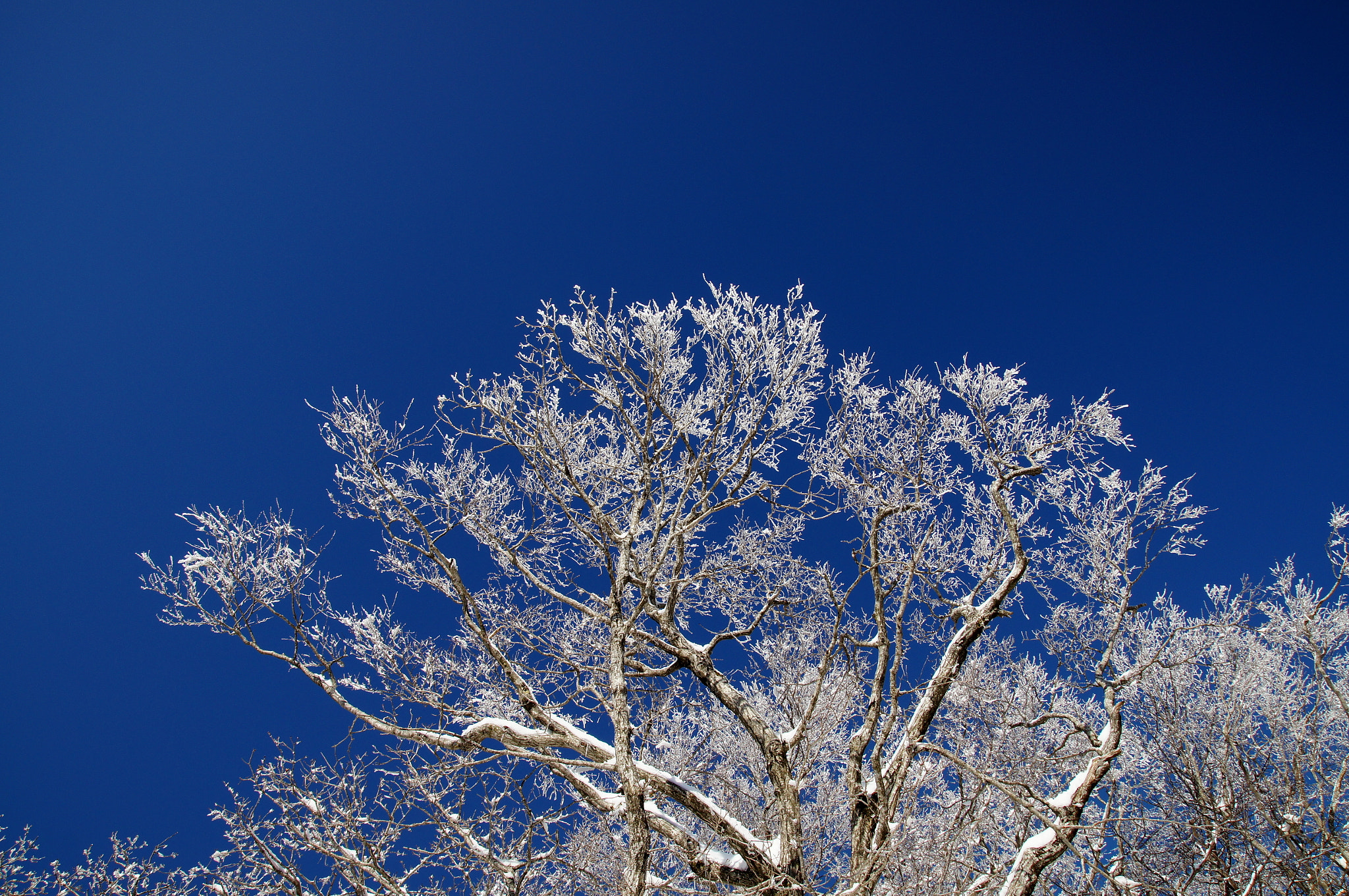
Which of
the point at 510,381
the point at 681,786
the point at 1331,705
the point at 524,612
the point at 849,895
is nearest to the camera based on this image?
the point at 849,895

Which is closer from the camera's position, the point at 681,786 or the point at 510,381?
the point at 681,786

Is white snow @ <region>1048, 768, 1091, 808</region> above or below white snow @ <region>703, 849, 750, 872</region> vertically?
above

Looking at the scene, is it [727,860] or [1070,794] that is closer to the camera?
[727,860]

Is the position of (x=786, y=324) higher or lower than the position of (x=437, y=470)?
higher

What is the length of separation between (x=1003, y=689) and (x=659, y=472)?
700 centimetres

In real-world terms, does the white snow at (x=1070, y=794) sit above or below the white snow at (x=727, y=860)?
above

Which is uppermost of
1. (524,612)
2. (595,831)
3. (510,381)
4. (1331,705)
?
(510,381)

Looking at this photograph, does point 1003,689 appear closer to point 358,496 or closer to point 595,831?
point 595,831

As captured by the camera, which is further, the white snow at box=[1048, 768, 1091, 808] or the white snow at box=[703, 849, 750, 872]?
the white snow at box=[1048, 768, 1091, 808]

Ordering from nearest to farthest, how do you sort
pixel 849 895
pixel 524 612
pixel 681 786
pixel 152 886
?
pixel 849 895
pixel 681 786
pixel 524 612
pixel 152 886

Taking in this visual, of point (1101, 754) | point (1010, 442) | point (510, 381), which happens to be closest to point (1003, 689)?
point (1101, 754)

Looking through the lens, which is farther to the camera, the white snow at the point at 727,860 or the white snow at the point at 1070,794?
the white snow at the point at 1070,794

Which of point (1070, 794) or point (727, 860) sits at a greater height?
point (1070, 794)

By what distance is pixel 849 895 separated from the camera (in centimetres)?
605
